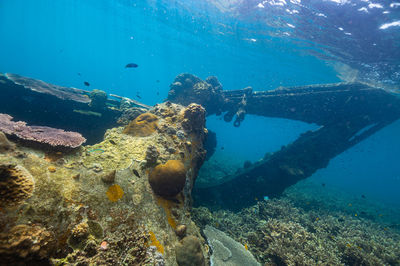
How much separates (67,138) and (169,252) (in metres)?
3.26

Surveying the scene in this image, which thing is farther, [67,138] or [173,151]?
[173,151]

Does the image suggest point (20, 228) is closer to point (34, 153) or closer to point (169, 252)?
point (34, 153)

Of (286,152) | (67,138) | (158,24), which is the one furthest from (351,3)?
(158,24)

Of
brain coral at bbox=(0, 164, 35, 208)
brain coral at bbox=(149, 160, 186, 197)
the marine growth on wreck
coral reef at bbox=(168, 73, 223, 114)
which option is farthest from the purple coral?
coral reef at bbox=(168, 73, 223, 114)

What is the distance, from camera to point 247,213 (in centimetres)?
987

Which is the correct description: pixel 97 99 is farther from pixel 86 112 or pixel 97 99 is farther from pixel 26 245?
pixel 26 245

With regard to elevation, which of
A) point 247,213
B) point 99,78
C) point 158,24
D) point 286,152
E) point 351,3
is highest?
point 351,3

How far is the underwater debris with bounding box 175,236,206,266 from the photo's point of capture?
134 inches

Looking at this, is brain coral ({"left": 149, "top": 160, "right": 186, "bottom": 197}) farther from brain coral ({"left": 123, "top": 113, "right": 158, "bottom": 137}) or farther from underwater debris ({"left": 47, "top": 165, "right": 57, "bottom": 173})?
underwater debris ({"left": 47, "top": 165, "right": 57, "bottom": 173})

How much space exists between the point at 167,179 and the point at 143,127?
94.9 inches

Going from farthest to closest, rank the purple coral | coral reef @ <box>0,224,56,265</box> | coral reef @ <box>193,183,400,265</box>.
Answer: coral reef @ <box>193,183,400,265</box> < the purple coral < coral reef @ <box>0,224,56,265</box>

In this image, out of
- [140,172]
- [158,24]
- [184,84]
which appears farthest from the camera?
[158,24]

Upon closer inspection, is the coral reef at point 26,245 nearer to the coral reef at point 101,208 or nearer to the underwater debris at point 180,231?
the coral reef at point 101,208

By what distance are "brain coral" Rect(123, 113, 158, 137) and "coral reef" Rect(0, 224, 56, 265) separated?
3.62 metres
